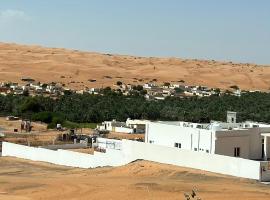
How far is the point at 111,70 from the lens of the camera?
123 metres

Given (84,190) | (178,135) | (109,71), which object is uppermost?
(109,71)

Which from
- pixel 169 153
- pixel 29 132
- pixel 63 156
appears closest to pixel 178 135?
pixel 169 153

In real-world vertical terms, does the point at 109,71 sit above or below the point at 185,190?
above

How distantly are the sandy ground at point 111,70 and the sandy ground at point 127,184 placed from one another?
6277 centimetres

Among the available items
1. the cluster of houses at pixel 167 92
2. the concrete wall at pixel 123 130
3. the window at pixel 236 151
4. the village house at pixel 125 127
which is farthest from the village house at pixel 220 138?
the cluster of houses at pixel 167 92

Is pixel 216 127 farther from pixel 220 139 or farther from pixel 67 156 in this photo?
pixel 67 156

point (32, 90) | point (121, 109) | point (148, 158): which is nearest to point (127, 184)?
point (148, 158)

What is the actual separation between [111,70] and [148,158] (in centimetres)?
9145

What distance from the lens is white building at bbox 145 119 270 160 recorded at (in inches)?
1213

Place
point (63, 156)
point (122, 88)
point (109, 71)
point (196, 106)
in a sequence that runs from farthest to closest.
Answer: point (109, 71)
point (122, 88)
point (196, 106)
point (63, 156)

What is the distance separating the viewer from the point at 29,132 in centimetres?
Result: 5081

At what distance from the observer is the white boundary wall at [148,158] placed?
92.2ft

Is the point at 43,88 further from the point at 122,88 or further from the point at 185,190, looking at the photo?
the point at 185,190

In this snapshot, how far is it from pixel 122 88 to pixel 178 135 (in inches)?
2426
